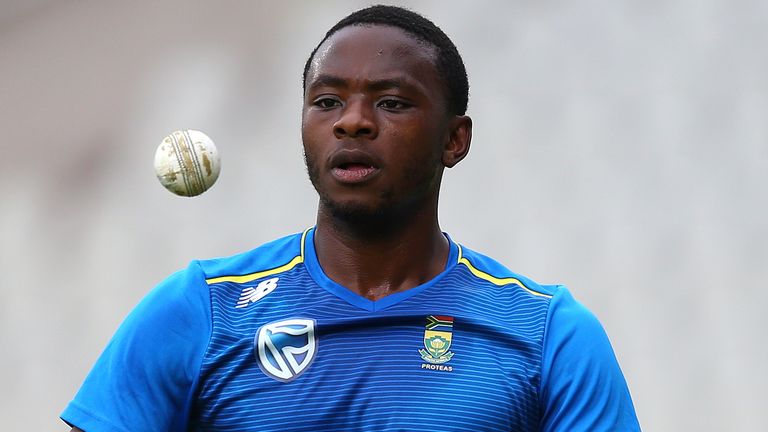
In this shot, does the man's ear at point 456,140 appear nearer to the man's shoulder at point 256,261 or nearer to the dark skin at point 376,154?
the dark skin at point 376,154

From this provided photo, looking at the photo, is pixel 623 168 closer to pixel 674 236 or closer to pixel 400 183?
pixel 674 236

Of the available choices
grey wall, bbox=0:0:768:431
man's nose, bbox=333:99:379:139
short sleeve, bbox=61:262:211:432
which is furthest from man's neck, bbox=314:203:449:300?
grey wall, bbox=0:0:768:431

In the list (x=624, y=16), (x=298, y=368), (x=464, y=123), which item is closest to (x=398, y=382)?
(x=298, y=368)

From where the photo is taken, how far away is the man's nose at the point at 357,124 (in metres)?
3.03

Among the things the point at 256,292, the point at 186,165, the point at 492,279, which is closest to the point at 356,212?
the point at 256,292

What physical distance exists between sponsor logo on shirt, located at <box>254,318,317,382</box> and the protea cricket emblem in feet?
0.88

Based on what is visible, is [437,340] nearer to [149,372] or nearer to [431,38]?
[149,372]

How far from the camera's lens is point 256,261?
3254 millimetres

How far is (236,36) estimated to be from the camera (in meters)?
6.89

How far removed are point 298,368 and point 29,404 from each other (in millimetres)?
4504

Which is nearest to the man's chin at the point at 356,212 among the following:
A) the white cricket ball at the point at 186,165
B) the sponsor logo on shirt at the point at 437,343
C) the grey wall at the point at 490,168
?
the sponsor logo on shirt at the point at 437,343

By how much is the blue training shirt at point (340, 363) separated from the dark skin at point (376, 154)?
85 millimetres

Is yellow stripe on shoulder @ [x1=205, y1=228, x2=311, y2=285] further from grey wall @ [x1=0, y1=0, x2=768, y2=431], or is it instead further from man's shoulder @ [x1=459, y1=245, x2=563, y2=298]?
grey wall @ [x1=0, y1=0, x2=768, y2=431]

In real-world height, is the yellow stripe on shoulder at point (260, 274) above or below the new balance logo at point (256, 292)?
above
